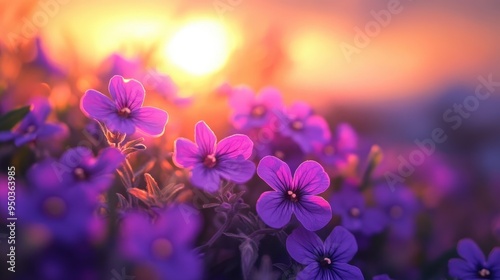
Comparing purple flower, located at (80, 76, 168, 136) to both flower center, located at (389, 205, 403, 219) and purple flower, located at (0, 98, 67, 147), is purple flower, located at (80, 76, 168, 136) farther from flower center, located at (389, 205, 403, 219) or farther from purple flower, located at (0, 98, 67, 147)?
flower center, located at (389, 205, 403, 219)

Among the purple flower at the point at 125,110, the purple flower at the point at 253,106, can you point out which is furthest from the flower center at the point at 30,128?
the purple flower at the point at 253,106

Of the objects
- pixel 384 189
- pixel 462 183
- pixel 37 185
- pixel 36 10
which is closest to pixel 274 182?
pixel 37 185

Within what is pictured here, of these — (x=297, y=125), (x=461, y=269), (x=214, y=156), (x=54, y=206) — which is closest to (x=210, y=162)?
(x=214, y=156)

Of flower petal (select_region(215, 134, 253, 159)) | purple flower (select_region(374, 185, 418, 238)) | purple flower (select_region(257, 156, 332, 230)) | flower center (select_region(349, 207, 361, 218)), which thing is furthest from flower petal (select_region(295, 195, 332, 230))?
purple flower (select_region(374, 185, 418, 238))

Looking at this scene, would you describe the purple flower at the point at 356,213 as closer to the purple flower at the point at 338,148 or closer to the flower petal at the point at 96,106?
the purple flower at the point at 338,148

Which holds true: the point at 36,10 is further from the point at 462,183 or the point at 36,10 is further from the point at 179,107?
the point at 462,183

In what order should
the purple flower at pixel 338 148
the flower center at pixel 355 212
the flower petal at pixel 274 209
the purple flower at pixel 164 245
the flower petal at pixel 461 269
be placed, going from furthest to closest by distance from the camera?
the purple flower at pixel 338 148
the flower center at pixel 355 212
the flower petal at pixel 461 269
the flower petal at pixel 274 209
the purple flower at pixel 164 245
